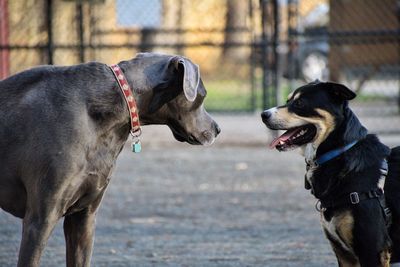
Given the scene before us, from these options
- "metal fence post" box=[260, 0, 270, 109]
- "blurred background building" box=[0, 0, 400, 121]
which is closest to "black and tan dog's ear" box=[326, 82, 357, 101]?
"blurred background building" box=[0, 0, 400, 121]

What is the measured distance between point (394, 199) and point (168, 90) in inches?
52.1

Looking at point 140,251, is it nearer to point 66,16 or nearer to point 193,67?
point 193,67

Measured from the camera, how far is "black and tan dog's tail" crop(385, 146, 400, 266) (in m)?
4.77

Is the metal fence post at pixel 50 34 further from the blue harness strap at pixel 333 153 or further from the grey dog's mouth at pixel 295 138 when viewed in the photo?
the blue harness strap at pixel 333 153

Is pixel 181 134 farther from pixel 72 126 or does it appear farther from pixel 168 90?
pixel 72 126

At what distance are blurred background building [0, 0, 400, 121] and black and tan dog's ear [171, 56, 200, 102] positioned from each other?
5969mm

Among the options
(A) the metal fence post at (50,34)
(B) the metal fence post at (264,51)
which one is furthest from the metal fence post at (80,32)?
(B) the metal fence post at (264,51)

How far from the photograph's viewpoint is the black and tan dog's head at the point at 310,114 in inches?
195

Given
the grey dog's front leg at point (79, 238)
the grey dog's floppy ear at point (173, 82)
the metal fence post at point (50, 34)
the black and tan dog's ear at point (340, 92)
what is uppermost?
the grey dog's floppy ear at point (173, 82)

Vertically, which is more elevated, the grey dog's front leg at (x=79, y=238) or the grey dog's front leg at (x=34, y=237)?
the grey dog's front leg at (x=34, y=237)

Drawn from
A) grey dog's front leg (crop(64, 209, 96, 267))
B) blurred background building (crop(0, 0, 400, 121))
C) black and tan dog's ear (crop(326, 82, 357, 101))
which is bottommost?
blurred background building (crop(0, 0, 400, 121))

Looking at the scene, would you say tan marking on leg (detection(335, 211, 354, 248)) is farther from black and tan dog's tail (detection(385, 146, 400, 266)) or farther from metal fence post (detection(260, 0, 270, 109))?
metal fence post (detection(260, 0, 270, 109))

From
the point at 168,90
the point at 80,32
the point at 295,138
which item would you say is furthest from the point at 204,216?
the point at 80,32

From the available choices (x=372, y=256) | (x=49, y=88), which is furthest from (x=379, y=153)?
(x=49, y=88)
